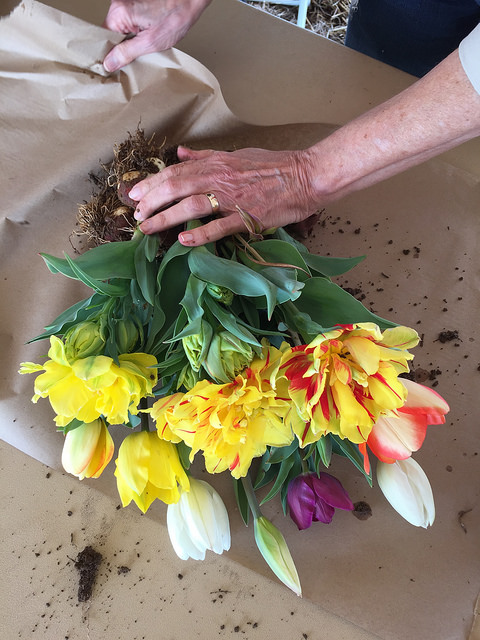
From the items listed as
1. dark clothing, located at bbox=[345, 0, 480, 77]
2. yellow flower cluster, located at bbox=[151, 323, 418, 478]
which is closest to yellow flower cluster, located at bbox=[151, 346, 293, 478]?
yellow flower cluster, located at bbox=[151, 323, 418, 478]

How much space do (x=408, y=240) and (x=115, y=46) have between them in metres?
0.51

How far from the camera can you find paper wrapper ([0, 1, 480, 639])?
619 mm

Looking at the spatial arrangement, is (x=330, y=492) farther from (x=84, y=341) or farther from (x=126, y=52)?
(x=126, y=52)

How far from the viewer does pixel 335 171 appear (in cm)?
63

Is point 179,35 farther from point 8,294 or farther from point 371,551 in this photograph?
point 371,551

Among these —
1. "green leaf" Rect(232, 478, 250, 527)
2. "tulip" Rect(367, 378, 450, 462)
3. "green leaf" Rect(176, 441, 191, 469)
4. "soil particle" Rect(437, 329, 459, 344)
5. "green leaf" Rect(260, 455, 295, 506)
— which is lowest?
"green leaf" Rect(232, 478, 250, 527)

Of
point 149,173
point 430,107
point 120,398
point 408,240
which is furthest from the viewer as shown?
point 408,240

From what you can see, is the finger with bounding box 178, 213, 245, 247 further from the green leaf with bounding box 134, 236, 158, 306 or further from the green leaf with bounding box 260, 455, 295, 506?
the green leaf with bounding box 260, 455, 295, 506

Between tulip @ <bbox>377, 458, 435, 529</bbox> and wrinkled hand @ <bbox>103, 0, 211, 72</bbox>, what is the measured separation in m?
0.65

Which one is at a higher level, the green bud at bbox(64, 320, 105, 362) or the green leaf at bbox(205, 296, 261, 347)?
the green leaf at bbox(205, 296, 261, 347)

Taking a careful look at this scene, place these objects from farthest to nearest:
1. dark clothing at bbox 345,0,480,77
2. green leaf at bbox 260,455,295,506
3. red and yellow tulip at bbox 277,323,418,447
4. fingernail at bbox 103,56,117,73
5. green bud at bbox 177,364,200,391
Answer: dark clothing at bbox 345,0,480,77 < fingernail at bbox 103,56,117,73 < green leaf at bbox 260,455,295,506 < green bud at bbox 177,364,200,391 < red and yellow tulip at bbox 277,323,418,447

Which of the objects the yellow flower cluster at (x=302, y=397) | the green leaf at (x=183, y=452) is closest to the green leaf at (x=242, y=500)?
the green leaf at (x=183, y=452)

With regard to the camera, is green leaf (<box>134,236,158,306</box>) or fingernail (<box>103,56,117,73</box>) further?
fingernail (<box>103,56,117,73</box>)

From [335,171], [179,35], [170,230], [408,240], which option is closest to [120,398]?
[170,230]
